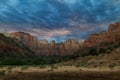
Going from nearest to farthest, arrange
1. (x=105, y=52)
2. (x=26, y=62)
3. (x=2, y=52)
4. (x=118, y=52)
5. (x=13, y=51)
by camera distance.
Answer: (x=118, y=52) → (x=105, y=52) → (x=26, y=62) → (x=2, y=52) → (x=13, y=51)

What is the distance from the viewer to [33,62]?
4311 inches

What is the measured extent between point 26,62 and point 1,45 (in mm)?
43384

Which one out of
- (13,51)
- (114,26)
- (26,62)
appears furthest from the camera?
(114,26)

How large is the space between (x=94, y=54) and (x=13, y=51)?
69473 millimetres

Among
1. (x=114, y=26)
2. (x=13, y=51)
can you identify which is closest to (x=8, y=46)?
(x=13, y=51)

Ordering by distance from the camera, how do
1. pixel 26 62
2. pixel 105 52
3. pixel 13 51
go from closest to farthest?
pixel 105 52 < pixel 26 62 < pixel 13 51

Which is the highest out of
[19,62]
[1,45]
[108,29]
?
[108,29]

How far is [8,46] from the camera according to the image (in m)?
151

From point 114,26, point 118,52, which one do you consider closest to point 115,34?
point 114,26

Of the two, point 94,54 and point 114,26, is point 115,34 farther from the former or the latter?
point 94,54

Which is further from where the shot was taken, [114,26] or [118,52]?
[114,26]

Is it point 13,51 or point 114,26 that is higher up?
point 114,26

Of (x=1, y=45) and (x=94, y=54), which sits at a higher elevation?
(x=1, y=45)

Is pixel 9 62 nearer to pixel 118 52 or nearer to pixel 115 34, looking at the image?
pixel 118 52
